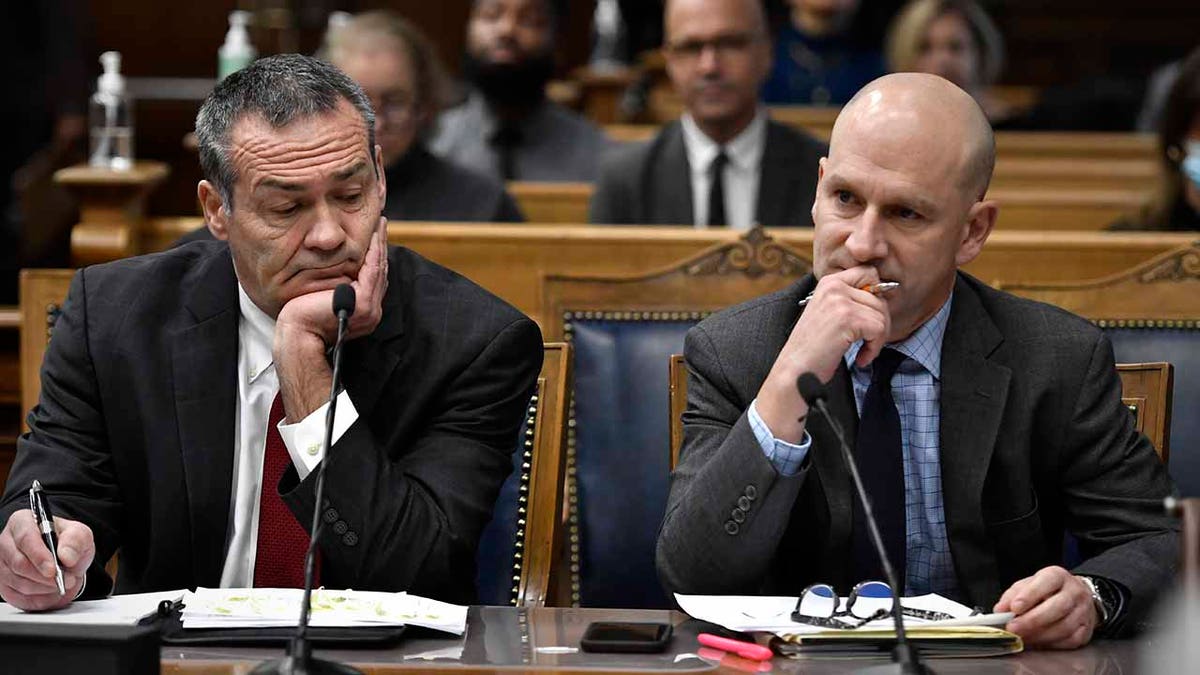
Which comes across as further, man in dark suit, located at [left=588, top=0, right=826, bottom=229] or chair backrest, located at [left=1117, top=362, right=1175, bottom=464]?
man in dark suit, located at [left=588, top=0, right=826, bottom=229]

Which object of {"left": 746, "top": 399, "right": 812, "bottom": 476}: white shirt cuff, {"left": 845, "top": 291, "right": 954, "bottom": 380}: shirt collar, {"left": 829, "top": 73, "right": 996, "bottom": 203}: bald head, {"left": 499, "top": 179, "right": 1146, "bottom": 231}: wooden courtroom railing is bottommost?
{"left": 746, "top": 399, "right": 812, "bottom": 476}: white shirt cuff

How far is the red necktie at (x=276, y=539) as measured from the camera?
261cm

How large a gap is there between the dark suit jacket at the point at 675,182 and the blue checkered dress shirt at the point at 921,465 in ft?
7.89

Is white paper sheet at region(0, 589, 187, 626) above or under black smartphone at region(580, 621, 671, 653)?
above

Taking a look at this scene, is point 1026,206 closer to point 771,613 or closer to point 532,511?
point 532,511

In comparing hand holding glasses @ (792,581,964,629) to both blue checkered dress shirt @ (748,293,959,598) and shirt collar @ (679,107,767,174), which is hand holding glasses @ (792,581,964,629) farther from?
shirt collar @ (679,107,767,174)

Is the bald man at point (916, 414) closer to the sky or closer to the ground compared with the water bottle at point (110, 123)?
closer to the ground

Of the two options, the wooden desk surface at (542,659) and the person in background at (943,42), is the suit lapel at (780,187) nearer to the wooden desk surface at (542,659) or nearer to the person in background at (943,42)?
the person in background at (943,42)

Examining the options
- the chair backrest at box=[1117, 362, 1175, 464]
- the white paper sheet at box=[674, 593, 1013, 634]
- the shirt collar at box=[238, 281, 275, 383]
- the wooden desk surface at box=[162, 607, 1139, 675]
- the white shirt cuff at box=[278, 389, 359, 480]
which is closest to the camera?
the wooden desk surface at box=[162, 607, 1139, 675]

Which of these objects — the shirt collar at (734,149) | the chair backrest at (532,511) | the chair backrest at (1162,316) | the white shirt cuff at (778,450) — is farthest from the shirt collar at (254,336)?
the shirt collar at (734,149)

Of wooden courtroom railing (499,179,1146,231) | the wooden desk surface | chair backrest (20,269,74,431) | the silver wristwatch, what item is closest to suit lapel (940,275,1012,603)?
the silver wristwatch

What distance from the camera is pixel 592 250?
4.13m

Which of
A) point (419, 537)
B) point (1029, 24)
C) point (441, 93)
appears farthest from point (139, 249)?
point (1029, 24)

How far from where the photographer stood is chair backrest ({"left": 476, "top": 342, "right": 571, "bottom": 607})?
2.85 metres
